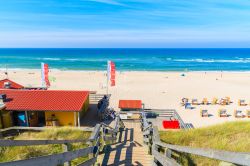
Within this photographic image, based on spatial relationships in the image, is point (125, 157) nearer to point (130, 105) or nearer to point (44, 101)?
point (44, 101)

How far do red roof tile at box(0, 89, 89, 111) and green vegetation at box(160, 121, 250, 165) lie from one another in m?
7.79

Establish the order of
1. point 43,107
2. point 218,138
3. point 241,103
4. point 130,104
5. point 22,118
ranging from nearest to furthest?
point 218,138 < point 43,107 < point 22,118 < point 130,104 < point 241,103

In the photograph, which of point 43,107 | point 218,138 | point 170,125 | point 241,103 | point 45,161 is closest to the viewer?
point 45,161

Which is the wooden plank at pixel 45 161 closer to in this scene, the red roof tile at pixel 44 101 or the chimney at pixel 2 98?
the red roof tile at pixel 44 101

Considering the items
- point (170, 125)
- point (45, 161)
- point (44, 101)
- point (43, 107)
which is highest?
point (45, 161)

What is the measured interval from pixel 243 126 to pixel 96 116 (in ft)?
34.0

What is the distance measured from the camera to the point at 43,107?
43.5ft

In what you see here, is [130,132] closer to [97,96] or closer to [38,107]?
[38,107]

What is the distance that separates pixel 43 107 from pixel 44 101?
624mm

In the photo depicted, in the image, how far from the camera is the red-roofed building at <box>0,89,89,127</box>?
13180mm

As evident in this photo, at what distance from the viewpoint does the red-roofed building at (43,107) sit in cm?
1318

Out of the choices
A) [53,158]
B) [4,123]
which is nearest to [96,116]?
[4,123]

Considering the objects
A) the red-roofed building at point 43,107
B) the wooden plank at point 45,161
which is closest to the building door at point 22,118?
the red-roofed building at point 43,107

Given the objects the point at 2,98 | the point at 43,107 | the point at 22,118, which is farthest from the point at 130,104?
the point at 2,98
